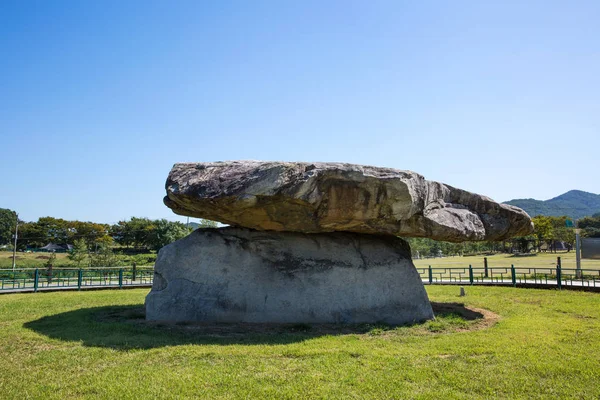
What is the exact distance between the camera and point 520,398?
19.4 ft

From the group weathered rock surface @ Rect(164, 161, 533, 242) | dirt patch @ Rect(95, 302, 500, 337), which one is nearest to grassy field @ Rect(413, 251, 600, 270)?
dirt patch @ Rect(95, 302, 500, 337)

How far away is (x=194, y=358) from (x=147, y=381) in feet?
4.57

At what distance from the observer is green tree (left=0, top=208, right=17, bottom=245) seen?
78.4 meters

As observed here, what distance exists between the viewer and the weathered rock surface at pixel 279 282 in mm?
11453

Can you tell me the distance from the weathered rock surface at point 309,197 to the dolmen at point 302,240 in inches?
1.0

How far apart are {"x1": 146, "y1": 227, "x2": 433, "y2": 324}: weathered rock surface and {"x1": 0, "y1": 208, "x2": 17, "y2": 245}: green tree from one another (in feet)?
263

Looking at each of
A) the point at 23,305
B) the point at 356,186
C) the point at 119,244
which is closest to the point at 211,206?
the point at 356,186

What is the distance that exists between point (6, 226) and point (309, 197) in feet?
292

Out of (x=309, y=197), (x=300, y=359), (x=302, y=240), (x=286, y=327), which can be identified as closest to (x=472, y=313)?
(x=302, y=240)

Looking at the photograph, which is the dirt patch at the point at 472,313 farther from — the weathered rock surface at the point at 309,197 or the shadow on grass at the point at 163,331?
the weathered rock surface at the point at 309,197

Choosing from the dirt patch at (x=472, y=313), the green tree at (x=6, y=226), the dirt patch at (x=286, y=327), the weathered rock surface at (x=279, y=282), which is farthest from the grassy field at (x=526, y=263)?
the green tree at (x=6, y=226)

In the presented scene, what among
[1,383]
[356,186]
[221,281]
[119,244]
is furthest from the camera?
[119,244]

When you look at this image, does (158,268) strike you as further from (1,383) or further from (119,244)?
(119,244)

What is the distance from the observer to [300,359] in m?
7.93
